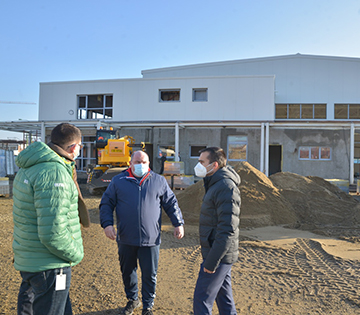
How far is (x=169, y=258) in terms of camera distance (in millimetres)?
5629

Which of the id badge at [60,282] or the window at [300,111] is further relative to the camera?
the window at [300,111]

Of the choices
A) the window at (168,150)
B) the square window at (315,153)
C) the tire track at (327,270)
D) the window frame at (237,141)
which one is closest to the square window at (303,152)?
the square window at (315,153)

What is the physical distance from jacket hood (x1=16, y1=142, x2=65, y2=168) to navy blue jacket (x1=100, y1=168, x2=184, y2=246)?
128 cm

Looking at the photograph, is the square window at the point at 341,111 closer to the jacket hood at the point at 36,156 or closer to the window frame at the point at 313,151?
the window frame at the point at 313,151

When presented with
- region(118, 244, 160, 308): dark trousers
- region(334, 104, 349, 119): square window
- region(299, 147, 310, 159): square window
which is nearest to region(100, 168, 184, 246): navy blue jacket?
region(118, 244, 160, 308): dark trousers

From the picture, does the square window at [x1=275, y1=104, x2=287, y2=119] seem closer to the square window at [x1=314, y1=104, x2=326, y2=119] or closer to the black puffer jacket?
the square window at [x1=314, y1=104, x2=326, y2=119]

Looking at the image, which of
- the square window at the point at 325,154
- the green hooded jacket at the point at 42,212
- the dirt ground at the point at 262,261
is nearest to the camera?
the green hooded jacket at the point at 42,212

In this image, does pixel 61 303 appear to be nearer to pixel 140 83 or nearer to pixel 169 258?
pixel 169 258

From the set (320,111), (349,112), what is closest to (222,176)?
(320,111)

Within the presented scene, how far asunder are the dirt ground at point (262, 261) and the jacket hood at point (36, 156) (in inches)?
83.1

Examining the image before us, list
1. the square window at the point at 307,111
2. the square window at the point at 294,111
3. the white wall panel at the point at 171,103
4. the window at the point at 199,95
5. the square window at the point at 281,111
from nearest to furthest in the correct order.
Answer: the white wall panel at the point at 171,103 → the window at the point at 199,95 → the square window at the point at 307,111 → the square window at the point at 294,111 → the square window at the point at 281,111

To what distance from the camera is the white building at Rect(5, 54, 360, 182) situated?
17.3 meters

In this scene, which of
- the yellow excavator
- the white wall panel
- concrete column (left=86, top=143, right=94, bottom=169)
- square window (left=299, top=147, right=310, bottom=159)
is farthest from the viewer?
concrete column (left=86, top=143, right=94, bottom=169)

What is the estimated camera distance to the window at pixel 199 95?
64.6 feet
